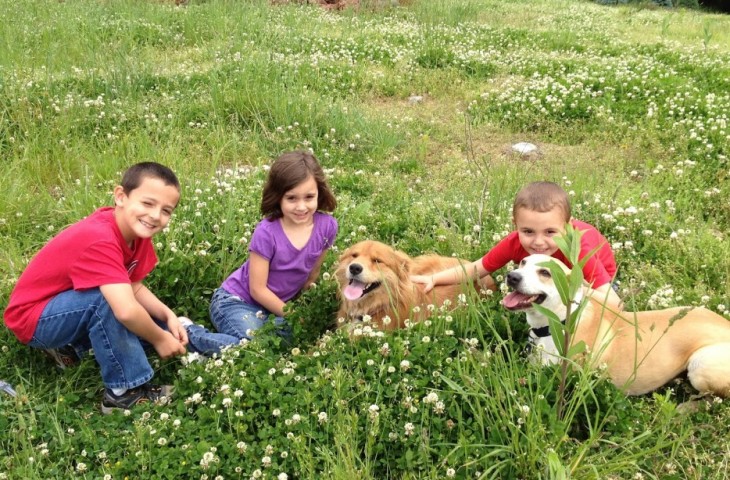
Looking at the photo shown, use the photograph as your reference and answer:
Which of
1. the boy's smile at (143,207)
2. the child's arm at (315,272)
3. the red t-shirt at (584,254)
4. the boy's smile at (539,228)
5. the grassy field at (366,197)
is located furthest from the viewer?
the child's arm at (315,272)

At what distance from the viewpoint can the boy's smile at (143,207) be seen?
12.8ft


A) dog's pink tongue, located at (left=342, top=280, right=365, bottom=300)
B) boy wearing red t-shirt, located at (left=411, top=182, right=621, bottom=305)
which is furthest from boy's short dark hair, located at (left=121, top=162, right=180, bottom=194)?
boy wearing red t-shirt, located at (left=411, top=182, right=621, bottom=305)

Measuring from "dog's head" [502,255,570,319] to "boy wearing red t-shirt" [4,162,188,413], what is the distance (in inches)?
90.6

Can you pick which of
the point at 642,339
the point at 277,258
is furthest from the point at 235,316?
the point at 642,339

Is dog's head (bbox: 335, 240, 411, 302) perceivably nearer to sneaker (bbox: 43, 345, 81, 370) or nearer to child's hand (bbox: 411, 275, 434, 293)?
child's hand (bbox: 411, 275, 434, 293)

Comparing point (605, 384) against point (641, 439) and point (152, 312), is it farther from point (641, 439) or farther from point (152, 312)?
point (152, 312)

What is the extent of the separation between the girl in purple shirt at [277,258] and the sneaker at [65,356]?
811 millimetres

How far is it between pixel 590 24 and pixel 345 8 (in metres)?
6.66

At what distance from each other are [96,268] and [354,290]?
171cm

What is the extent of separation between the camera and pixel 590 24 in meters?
16.1

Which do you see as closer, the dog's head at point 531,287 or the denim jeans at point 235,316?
the dog's head at point 531,287

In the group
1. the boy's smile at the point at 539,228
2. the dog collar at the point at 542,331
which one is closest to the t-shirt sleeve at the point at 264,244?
the boy's smile at the point at 539,228

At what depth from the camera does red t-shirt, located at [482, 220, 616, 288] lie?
13.7 feet

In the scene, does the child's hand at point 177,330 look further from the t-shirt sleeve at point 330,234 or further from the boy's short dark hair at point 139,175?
the t-shirt sleeve at point 330,234
